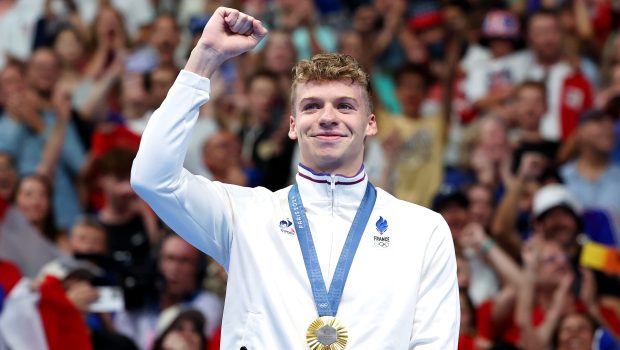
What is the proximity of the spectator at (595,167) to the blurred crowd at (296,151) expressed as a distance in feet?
0.04

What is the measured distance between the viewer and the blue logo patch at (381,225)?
466cm

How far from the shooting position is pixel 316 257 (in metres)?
4.54

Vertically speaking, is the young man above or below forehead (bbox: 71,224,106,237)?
above

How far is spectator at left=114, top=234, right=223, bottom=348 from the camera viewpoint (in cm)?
921

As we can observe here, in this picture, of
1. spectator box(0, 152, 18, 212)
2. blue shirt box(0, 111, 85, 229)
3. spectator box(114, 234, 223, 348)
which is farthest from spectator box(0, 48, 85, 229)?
spectator box(114, 234, 223, 348)

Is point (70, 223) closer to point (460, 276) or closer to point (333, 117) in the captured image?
point (460, 276)

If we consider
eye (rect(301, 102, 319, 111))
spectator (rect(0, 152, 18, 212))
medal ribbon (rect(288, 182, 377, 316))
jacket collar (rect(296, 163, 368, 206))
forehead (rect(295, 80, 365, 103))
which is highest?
forehead (rect(295, 80, 365, 103))

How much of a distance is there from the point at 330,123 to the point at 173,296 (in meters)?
4.94

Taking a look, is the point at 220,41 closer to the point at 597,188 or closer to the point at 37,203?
the point at 37,203

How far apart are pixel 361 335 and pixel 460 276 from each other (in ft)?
13.9

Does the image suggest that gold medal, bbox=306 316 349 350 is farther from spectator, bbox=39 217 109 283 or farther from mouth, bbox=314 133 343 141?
spectator, bbox=39 217 109 283

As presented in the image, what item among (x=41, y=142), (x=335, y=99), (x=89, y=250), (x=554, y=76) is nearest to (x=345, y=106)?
(x=335, y=99)

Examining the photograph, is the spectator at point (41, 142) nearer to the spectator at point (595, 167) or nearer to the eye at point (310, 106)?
the spectator at point (595, 167)

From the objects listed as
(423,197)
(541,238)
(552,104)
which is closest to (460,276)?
(541,238)
